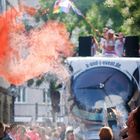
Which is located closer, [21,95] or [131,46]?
[21,95]

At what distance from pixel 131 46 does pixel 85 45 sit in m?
0.66

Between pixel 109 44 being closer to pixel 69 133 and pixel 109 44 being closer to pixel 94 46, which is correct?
pixel 94 46

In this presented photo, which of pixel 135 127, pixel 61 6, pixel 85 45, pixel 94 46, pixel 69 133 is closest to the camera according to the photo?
pixel 135 127

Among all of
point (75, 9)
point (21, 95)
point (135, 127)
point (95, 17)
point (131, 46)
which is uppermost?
point (75, 9)

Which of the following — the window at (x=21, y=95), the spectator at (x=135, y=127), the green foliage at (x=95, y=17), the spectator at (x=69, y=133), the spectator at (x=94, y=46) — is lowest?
the spectator at (x=69, y=133)

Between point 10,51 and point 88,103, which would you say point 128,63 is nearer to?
point 88,103

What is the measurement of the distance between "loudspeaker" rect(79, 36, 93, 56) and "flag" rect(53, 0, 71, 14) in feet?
1.70

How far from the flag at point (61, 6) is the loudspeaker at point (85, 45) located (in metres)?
0.52

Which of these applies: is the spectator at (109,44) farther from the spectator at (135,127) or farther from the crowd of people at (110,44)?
the spectator at (135,127)

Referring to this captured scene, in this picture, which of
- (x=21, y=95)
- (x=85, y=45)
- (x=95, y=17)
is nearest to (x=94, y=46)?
(x=85, y=45)

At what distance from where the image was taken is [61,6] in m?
7.01

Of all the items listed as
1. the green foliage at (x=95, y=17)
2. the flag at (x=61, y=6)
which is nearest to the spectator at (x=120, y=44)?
the green foliage at (x=95, y=17)

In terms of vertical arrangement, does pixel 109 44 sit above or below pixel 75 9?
below

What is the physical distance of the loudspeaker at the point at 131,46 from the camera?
6.51 meters
